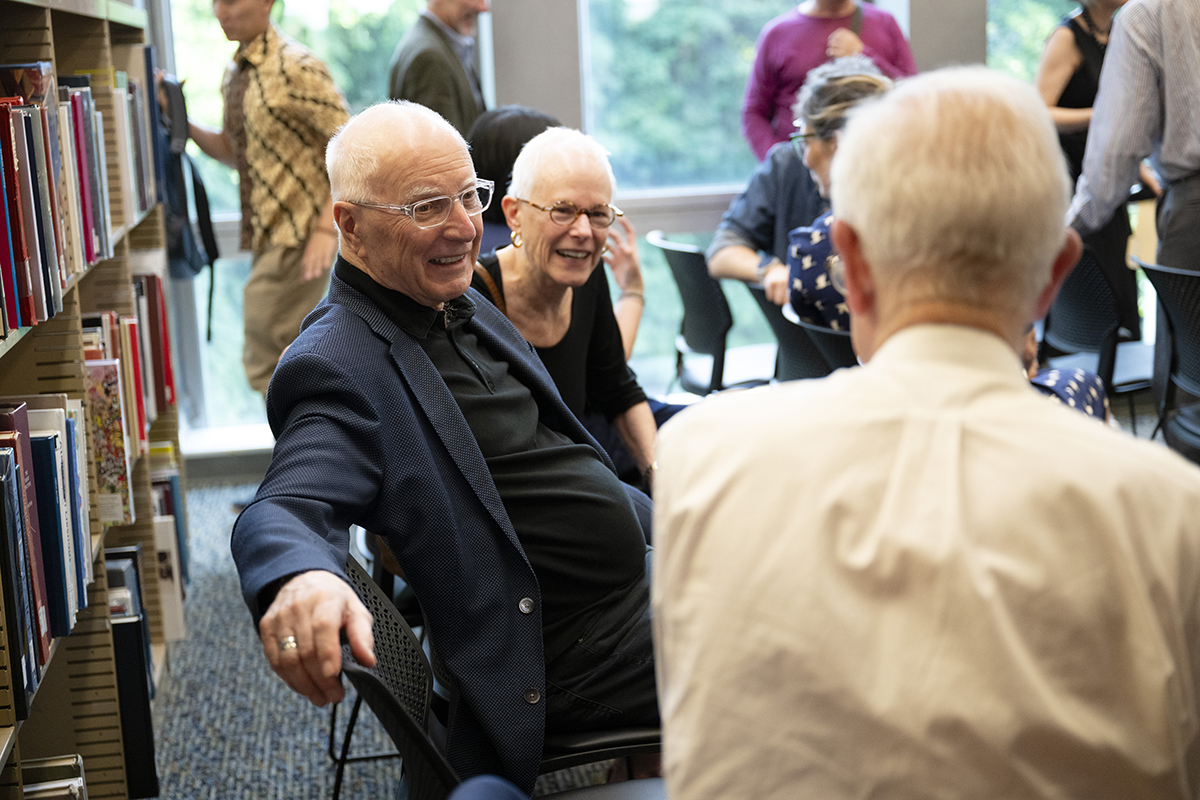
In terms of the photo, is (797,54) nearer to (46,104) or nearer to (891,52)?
(891,52)

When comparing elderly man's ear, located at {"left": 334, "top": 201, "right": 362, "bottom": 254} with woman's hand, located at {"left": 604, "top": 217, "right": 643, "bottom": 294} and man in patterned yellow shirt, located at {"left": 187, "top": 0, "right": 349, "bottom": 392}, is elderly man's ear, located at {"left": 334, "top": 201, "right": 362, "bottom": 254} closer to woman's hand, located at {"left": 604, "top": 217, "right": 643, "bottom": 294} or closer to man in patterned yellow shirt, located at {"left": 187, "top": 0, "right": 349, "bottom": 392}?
woman's hand, located at {"left": 604, "top": 217, "right": 643, "bottom": 294}

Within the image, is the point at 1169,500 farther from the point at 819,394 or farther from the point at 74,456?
the point at 74,456

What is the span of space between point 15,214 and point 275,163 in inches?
84.9

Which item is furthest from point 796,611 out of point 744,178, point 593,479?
point 744,178

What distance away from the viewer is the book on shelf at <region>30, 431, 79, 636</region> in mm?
1782

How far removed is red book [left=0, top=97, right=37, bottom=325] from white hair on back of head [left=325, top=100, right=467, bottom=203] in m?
0.47

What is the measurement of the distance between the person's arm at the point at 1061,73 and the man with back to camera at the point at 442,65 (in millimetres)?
2135

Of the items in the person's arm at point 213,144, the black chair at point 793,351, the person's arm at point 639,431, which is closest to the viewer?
the person's arm at point 639,431

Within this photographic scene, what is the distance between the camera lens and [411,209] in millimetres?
1688

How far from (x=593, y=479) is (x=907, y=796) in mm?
998

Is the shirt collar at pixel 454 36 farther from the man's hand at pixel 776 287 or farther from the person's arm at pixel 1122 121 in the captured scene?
the person's arm at pixel 1122 121

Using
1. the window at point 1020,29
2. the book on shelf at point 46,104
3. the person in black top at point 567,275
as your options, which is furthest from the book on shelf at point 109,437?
the window at point 1020,29

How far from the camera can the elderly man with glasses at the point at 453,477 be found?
1434mm

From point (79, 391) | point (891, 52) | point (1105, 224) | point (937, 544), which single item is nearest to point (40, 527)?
point (79, 391)
